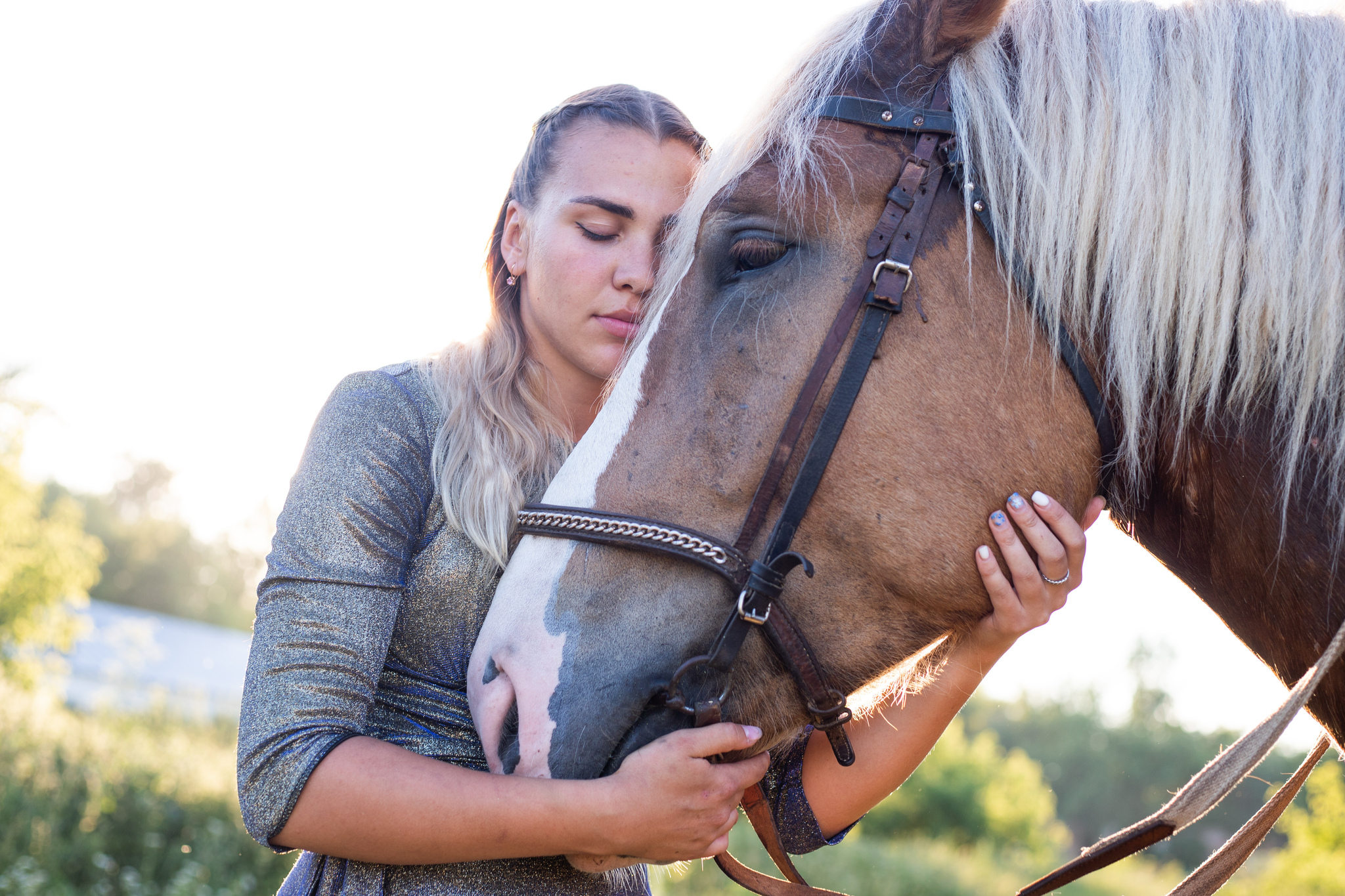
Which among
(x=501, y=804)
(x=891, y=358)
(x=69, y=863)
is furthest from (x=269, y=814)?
(x=69, y=863)

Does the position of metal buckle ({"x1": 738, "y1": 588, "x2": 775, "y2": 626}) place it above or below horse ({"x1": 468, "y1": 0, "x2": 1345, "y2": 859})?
below

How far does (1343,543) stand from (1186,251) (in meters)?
0.48

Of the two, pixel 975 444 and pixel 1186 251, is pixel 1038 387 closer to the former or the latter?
pixel 975 444

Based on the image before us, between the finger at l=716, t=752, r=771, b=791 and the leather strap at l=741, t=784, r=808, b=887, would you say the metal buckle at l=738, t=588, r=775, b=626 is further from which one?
the leather strap at l=741, t=784, r=808, b=887

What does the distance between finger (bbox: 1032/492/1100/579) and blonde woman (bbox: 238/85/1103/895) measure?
0.01 metres

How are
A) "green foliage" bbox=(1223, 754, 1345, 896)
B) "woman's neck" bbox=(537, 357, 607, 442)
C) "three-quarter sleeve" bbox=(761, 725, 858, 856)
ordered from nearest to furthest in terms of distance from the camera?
"three-quarter sleeve" bbox=(761, 725, 858, 856) < "woman's neck" bbox=(537, 357, 607, 442) < "green foliage" bbox=(1223, 754, 1345, 896)

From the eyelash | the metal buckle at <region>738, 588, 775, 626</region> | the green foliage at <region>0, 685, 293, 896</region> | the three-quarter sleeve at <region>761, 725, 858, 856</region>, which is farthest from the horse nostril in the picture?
the green foliage at <region>0, 685, 293, 896</region>

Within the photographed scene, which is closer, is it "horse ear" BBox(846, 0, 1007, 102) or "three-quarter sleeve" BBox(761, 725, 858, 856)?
"horse ear" BBox(846, 0, 1007, 102)

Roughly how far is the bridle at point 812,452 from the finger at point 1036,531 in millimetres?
172

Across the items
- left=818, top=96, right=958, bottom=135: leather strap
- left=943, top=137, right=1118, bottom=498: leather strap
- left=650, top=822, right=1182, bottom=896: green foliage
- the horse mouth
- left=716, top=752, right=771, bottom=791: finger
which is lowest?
left=650, top=822, right=1182, bottom=896: green foliage

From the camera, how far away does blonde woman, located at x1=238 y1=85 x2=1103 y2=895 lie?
131 cm

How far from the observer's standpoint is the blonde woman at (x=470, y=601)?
1.31 meters

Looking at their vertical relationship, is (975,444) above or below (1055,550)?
above

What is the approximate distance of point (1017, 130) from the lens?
1361 millimetres
